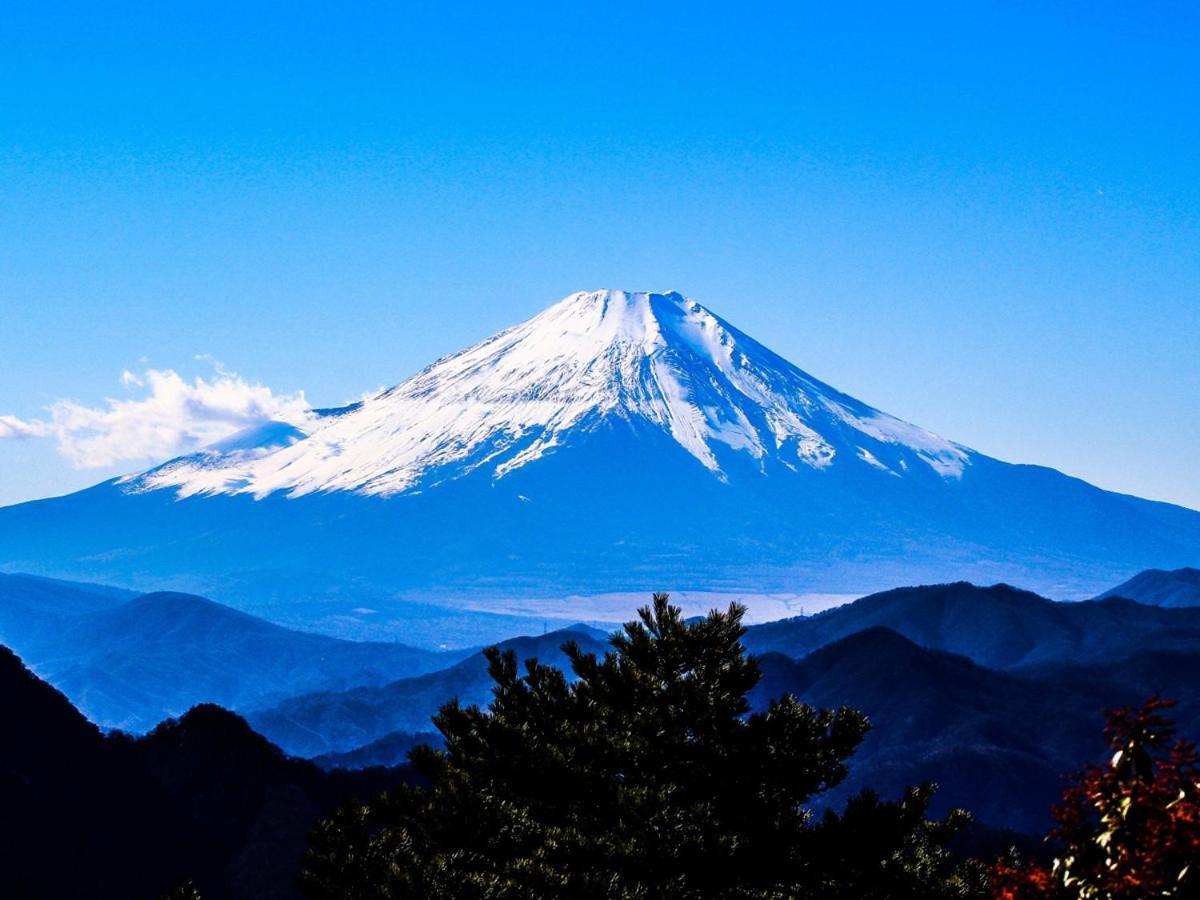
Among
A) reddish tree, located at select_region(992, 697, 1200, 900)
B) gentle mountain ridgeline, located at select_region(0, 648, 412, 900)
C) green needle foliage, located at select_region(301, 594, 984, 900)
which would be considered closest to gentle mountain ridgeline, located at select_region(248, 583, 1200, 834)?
gentle mountain ridgeline, located at select_region(0, 648, 412, 900)

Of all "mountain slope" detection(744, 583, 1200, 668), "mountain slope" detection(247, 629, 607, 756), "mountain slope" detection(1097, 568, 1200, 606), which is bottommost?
"mountain slope" detection(247, 629, 607, 756)

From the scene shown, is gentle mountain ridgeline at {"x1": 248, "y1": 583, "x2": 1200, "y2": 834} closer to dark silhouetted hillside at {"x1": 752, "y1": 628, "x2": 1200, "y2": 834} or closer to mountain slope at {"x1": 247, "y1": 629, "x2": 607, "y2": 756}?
dark silhouetted hillside at {"x1": 752, "y1": 628, "x2": 1200, "y2": 834}

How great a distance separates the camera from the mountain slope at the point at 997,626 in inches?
4951

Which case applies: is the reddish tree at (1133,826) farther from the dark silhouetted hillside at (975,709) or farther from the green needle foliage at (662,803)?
the dark silhouetted hillside at (975,709)

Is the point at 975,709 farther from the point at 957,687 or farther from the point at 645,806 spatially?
the point at 645,806

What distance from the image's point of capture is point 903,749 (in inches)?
3664

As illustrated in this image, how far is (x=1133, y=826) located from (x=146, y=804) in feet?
147

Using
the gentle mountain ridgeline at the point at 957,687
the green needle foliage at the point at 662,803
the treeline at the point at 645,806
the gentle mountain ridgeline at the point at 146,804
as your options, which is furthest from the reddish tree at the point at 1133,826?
the gentle mountain ridgeline at the point at 957,687

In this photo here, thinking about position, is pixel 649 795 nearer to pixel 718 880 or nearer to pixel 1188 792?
pixel 718 880

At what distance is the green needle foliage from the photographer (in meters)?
15.3

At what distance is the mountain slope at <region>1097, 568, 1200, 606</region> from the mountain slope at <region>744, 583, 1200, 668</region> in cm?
2866

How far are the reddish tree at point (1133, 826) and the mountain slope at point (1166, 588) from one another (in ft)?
556

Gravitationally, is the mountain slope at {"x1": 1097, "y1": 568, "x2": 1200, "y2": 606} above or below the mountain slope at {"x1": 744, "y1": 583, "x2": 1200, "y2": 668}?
Answer: above

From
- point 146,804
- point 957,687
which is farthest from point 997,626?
point 146,804
